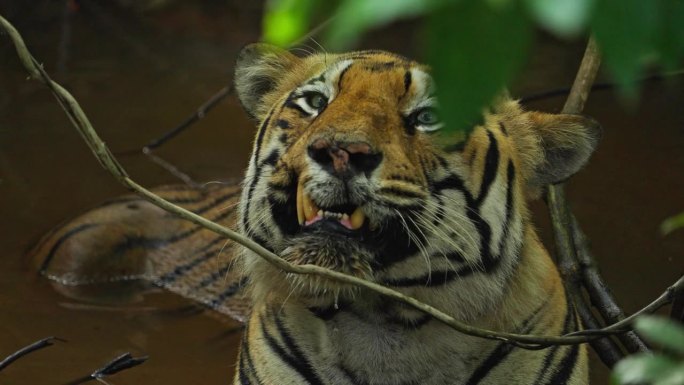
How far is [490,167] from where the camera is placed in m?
2.88

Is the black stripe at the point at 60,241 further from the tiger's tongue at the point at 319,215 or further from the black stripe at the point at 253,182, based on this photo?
the tiger's tongue at the point at 319,215

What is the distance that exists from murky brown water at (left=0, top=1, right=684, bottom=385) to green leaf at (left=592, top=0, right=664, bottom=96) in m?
4.01

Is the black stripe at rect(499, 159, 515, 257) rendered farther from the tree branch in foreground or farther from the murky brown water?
the murky brown water

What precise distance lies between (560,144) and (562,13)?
98.3 inches

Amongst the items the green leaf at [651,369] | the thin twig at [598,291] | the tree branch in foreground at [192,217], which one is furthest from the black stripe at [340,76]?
the green leaf at [651,369]

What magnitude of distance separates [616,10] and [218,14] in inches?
359

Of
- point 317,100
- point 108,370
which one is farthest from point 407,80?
point 108,370

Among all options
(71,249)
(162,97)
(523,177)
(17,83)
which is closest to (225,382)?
(71,249)

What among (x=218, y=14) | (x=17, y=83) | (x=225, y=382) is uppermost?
(x=218, y=14)

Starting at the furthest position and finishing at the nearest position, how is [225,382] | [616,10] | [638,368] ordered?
[225,382], [638,368], [616,10]

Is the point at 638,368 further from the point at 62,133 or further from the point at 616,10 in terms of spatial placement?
the point at 62,133

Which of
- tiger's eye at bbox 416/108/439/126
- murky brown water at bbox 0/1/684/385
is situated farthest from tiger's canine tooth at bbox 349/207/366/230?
murky brown water at bbox 0/1/684/385

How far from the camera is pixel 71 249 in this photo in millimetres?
5609

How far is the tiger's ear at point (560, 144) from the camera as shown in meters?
3.00
